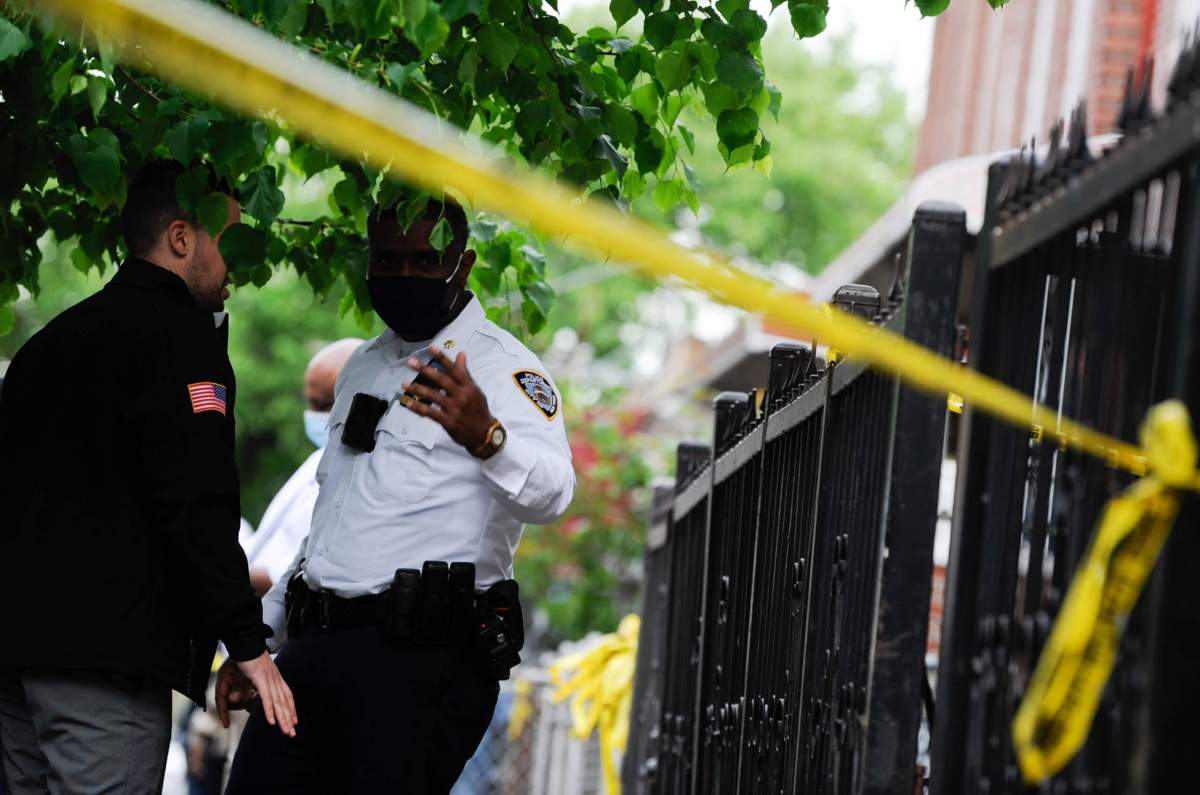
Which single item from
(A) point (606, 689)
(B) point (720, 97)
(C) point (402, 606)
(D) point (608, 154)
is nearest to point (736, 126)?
(B) point (720, 97)

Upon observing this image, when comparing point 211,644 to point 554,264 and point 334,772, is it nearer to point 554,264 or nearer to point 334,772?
point 334,772

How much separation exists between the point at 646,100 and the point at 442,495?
3.78ft

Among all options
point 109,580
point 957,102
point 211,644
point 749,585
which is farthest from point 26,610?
point 957,102

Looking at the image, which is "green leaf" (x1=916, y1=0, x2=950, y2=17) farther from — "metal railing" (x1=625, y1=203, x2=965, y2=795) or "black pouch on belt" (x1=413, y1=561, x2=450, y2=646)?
"black pouch on belt" (x1=413, y1=561, x2=450, y2=646)

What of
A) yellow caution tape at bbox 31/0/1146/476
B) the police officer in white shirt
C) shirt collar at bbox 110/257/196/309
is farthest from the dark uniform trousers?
yellow caution tape at bbox 31/0/1146/476

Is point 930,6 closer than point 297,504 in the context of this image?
Yes

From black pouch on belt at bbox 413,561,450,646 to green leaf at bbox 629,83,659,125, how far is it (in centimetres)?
128

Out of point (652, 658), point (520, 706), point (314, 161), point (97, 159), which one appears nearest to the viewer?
point (97, 159)

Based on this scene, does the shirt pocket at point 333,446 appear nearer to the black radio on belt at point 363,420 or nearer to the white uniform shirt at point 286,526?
the black radio on belt at point 363,420

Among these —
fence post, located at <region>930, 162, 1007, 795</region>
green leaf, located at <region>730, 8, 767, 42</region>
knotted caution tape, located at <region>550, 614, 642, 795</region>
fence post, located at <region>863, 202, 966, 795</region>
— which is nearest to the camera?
fence post, located at <region>930, 162, 1007, 795</region>

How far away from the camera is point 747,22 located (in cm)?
384

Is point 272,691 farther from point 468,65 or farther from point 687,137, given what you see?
point 687,137

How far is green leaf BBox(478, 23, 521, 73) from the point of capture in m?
3.64

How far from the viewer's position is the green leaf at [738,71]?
12.7 feet
